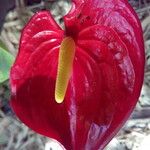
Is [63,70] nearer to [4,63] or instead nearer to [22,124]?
[4,63]

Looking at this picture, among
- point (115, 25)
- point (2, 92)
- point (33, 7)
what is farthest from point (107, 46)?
point (33, 7)

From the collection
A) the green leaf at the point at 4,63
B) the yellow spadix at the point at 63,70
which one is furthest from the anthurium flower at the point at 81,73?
the green leaf at the point at 4,63

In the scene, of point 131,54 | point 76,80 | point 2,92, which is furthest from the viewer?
point 2,92

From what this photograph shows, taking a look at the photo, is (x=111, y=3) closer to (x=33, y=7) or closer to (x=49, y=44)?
(x=49, y=44)

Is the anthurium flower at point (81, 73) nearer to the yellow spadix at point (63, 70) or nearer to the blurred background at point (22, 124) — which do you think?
the yellow spadix at point (63, 70)

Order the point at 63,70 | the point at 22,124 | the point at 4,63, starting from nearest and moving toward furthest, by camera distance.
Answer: the point at 63,70 < the point at 4,63 < the point at 22,124

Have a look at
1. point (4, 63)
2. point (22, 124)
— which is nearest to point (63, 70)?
point (4, 63)

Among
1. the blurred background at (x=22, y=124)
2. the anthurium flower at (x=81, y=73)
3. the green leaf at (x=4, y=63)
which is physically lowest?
the blurred background at (x=22, y=124)

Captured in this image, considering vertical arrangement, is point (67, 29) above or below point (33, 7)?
above

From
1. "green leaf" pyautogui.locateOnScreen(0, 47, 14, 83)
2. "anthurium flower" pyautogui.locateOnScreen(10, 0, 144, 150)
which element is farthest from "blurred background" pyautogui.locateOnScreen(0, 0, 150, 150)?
"anthurium flower" pyautogui.locateOnScreen(10, 0, 144, 150)
